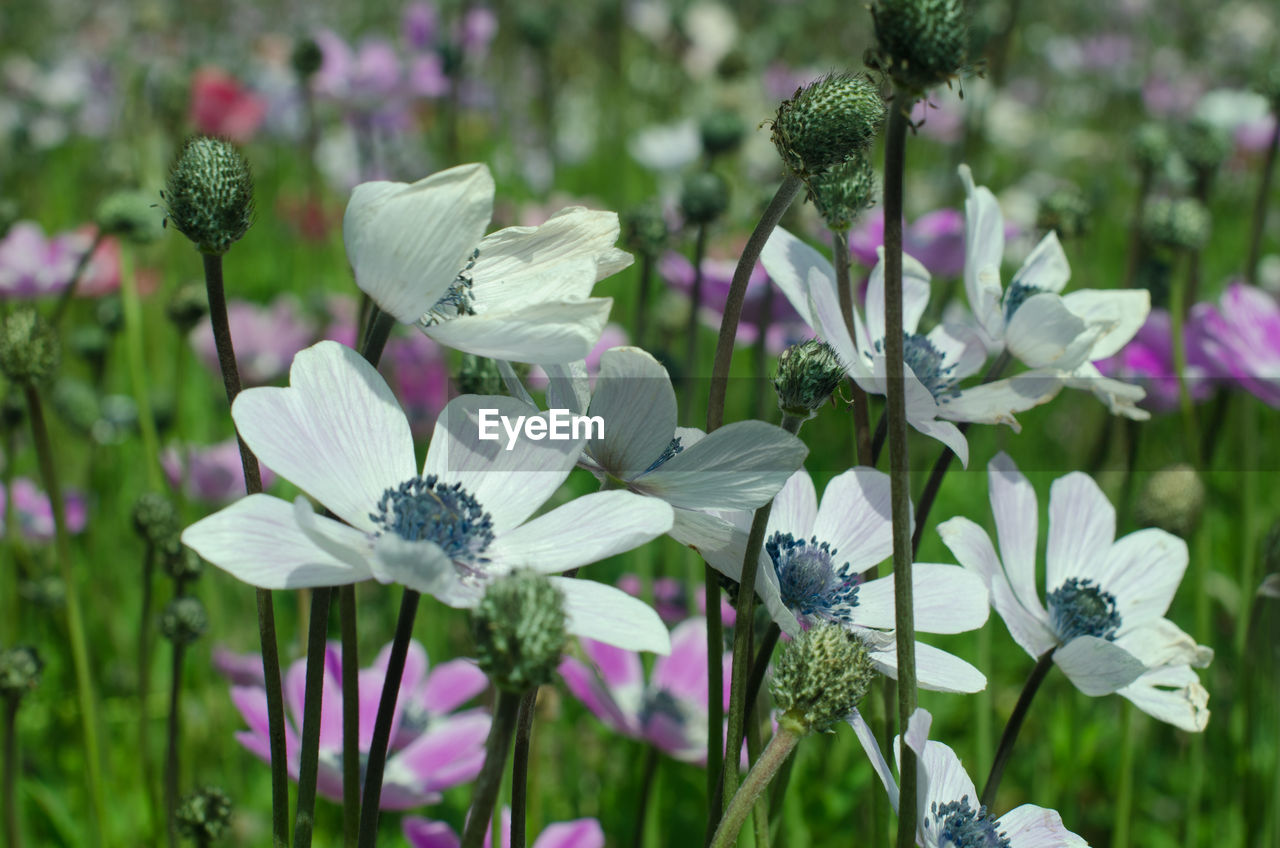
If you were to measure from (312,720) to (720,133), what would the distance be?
1.83 meters

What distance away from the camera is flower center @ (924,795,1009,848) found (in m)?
0.92

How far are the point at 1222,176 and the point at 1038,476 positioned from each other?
3555mm

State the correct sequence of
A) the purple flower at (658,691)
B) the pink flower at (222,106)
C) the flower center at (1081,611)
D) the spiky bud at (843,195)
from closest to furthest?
the spiky bud at (843,195) → the flower center at (1081,611) → the purple flower at (658,691) → the pink flower at (222,106)

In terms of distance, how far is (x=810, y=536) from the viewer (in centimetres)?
106

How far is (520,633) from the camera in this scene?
0.60m

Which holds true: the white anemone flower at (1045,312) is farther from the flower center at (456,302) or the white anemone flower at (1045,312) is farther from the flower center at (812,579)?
the flower center at (456,302)

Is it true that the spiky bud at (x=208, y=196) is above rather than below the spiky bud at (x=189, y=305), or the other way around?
above

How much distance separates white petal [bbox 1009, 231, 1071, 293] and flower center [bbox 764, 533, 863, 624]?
1.49 feet

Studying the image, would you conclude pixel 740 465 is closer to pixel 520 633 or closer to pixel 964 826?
pixel 520 633

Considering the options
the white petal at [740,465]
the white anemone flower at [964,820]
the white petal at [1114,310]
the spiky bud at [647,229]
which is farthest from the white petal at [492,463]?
the spiky bud at [647,229]

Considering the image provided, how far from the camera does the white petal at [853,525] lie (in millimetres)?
1021

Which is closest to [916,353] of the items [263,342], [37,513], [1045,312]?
[1045,312]

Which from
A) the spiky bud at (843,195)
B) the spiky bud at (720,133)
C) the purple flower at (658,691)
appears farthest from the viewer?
the spiky bud at (720,133)

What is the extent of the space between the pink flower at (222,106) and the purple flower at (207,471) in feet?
5.68
